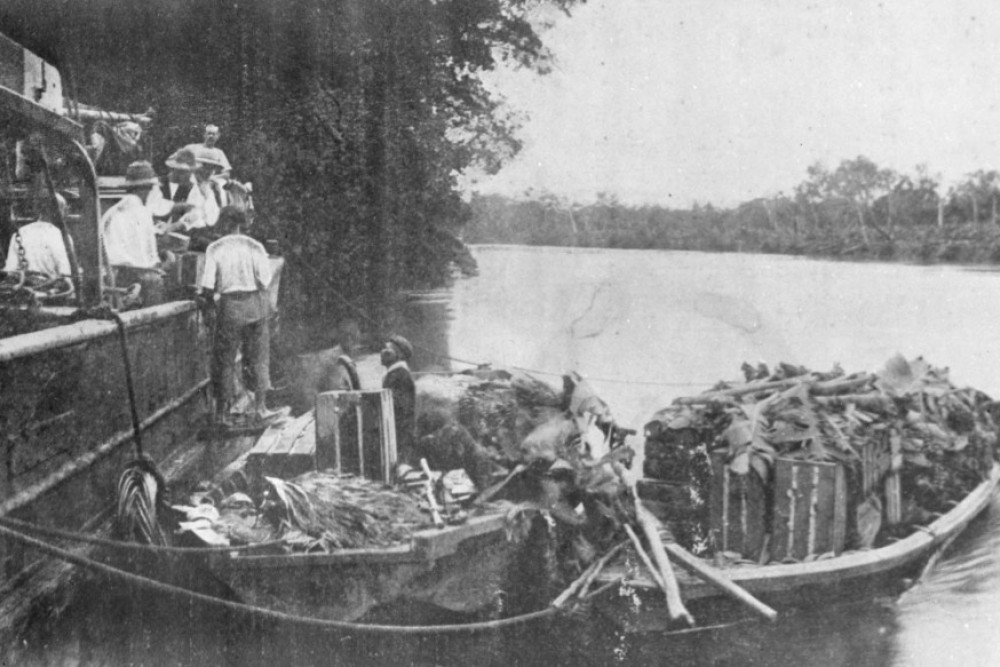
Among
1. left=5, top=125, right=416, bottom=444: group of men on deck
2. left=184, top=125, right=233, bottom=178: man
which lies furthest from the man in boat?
left=184, top=125, right=233, bottom=178: man

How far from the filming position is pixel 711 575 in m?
2.66

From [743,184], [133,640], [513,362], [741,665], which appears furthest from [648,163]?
[133,640]

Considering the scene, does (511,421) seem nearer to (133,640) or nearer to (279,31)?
(133,640)

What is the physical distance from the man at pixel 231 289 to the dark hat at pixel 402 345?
1.65 ft

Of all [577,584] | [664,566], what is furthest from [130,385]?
[664,566]

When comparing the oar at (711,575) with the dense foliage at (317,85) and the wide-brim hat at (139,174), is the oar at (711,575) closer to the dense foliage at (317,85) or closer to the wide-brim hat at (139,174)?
Result: the dense foliage at (317,85)

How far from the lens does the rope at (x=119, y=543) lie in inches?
86.9

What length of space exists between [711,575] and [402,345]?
1326 mm

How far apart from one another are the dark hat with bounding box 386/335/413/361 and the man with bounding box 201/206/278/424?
1.65 ft

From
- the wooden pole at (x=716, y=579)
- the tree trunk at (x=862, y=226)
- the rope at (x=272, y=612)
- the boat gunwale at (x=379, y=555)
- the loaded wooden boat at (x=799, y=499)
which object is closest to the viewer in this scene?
the rope at (x=272, y=612)

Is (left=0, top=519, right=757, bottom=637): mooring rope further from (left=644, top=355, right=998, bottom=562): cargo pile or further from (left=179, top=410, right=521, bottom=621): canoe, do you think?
(left=644, top=355, right=998, bottom=562): cargo pile

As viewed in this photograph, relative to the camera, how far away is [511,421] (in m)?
2.88

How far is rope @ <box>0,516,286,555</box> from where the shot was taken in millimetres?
2207

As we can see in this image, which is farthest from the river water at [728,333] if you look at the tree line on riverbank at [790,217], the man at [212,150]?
the man at [212,150]
